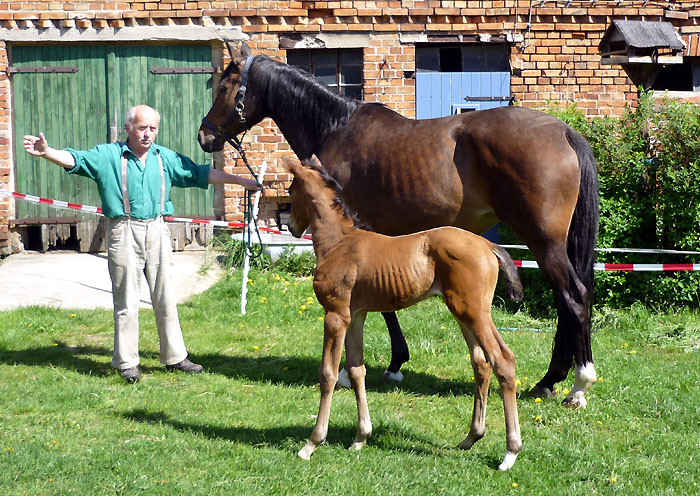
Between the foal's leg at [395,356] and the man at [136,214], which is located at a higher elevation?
the man at [136,214]

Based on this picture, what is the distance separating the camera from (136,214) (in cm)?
584

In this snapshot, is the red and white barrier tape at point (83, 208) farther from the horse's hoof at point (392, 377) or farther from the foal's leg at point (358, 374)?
the foal's leg at point (358, 374)

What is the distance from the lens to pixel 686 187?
7.79 meters

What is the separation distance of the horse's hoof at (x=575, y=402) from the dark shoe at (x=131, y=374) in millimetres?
3040

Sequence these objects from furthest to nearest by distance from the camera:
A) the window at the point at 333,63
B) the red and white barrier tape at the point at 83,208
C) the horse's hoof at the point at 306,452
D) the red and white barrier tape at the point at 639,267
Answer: the window at the point at 333,63
the red and white barrier tape at the point at 83,208
the red and white barrier tape at the point at 639,267
the horse's hoof at the point at 306,452

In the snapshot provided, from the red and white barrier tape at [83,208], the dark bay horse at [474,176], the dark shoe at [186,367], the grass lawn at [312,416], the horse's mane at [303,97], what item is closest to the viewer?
the grass lawn at [312,416]

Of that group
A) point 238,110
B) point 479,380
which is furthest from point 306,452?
point 238,110

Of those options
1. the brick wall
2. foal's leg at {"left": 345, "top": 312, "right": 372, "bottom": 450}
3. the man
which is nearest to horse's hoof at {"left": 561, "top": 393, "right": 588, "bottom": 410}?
foal's leg at {"left": 345, "top": 312, "right": 372, "bottom": 450}

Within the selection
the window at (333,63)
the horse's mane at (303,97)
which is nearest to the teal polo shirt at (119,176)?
the horse's mane at (303,97)

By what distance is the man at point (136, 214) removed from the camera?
577 cm

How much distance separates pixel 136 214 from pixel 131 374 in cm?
117

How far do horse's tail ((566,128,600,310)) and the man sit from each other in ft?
7.49

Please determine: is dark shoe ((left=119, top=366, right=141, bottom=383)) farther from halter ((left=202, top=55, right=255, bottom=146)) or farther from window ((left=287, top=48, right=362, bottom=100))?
window ((left=287, top=48, right=362, bottom=100))

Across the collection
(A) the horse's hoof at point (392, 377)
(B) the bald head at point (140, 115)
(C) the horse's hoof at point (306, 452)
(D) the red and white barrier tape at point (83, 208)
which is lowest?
(A) the horse's hoof at point (392, 377)
